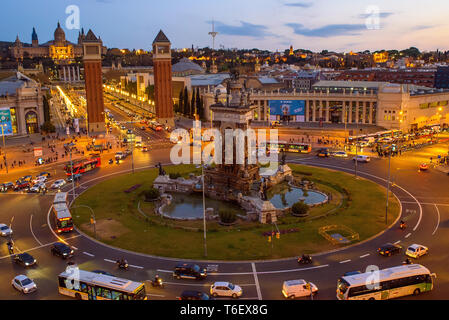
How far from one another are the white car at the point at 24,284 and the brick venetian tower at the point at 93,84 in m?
98.0

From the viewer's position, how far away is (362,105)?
128 meters

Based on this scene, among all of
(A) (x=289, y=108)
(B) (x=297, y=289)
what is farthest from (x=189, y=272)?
(A) (x=289, y=108)

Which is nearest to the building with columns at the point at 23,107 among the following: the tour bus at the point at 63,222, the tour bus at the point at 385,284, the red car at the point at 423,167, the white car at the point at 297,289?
the tour bus at the point at 63,222

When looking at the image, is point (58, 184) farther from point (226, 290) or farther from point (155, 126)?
point (155, 126)

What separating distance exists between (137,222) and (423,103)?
341 ft

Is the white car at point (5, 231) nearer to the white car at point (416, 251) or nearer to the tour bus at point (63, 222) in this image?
the tour bus at point (63, 222)

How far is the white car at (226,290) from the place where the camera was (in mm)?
32969

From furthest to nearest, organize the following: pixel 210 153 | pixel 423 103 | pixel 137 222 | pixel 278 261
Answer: pixel 423 103, pixel 210 153, pixel 137 222, pixel 278 261

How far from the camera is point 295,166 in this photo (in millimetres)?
79750

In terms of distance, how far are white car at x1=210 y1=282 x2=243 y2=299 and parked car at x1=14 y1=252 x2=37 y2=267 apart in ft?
61.1

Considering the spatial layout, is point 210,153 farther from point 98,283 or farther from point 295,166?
point 98,283

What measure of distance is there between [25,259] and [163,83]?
343 feet

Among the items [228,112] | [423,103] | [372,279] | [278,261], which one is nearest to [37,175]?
[228,112]

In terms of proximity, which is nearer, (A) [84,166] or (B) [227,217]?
(B) [227,217]
